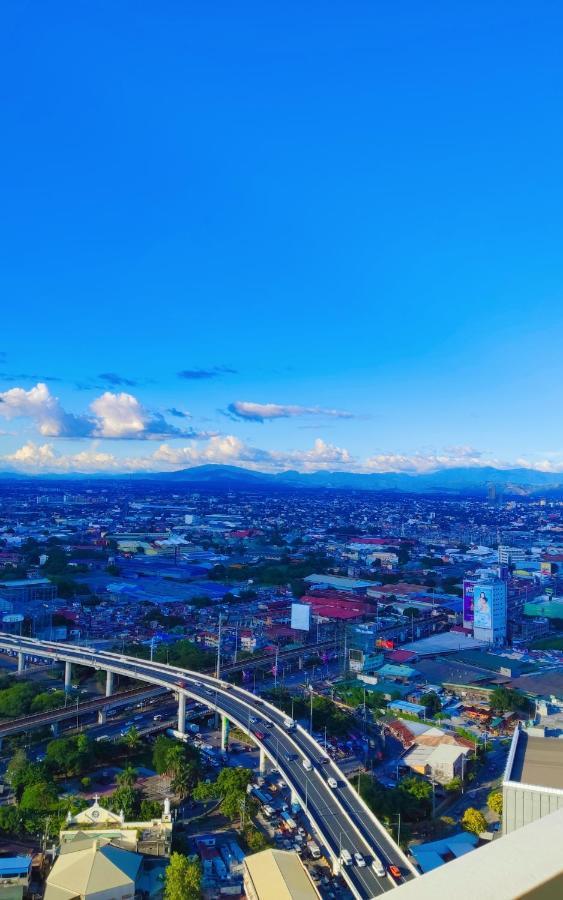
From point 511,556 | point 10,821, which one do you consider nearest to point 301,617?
point 10,821

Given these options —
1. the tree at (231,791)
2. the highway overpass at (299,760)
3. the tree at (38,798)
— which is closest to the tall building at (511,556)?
the highway overpass at (299,760)

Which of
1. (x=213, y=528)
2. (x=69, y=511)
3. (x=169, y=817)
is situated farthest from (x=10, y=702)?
(x=69, y=511)

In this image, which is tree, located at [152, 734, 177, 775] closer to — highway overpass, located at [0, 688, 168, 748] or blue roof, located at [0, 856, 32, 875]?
highway overpass, located at [0, 688, 168, 748]

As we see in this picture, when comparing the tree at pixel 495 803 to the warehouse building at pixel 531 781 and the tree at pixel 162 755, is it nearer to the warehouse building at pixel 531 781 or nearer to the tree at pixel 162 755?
the warehouse building at pixel 531 781

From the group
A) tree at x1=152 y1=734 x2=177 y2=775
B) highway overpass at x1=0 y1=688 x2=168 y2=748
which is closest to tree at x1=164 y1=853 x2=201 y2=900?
tree at x1=152 y1=734 x2=177 y2=775

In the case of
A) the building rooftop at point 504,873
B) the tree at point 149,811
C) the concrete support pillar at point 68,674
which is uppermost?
the building rooftop at point 504,873

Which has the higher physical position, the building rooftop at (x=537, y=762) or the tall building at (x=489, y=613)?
the building rooftop at (x=537, y=762)

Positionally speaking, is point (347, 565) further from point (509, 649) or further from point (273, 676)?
point (273, 676)
